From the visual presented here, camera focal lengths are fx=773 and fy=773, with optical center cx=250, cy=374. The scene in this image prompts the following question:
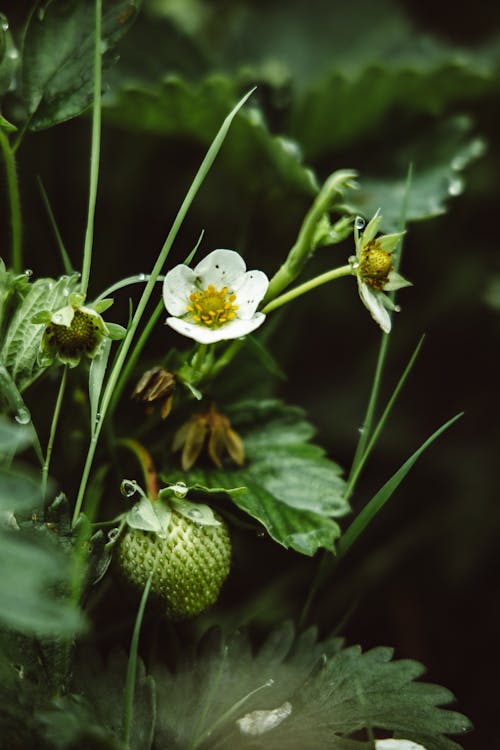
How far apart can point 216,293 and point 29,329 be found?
0.68 ft

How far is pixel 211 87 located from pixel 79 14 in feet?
1.05

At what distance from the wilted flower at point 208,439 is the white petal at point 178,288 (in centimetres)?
14

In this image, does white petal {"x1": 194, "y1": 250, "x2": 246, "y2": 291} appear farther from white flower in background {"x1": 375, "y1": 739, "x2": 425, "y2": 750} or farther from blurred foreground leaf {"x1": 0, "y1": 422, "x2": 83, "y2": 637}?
white flower in background {"x1": 375, "y1": 739, "x2": 425, "y2": 750}

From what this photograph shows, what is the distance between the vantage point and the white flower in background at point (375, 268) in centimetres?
83

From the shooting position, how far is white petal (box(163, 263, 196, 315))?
2.76 feet

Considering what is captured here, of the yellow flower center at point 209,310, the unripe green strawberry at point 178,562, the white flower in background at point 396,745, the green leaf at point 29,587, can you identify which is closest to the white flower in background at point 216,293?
the yellow flower center at point 209,310

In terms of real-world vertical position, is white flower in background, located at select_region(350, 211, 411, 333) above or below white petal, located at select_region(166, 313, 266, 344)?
above

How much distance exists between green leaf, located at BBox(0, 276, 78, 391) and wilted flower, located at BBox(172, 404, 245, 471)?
0.19m

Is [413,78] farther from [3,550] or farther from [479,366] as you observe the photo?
[3,550]

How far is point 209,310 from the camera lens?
2.82ft

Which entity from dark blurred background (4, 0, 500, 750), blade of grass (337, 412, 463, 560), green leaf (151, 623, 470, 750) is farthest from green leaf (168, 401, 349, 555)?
dark blurred background (4, 0, 500, 750)

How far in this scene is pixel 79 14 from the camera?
3.02 ft

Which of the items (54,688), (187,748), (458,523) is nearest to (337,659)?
(187,748)

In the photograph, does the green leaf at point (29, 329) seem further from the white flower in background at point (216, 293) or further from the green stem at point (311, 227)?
the green stem at point (311, 227)
